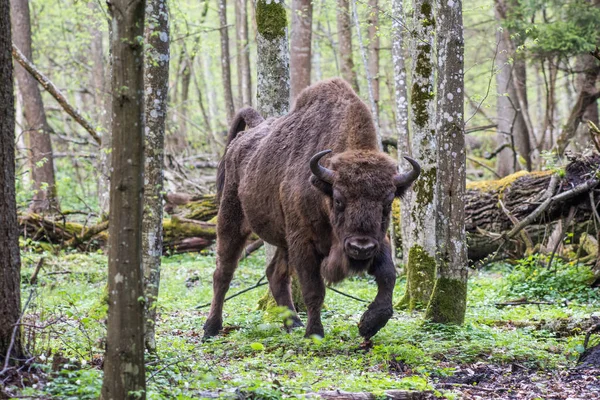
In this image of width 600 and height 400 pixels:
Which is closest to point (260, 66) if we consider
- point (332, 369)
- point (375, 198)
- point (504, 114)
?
point (375, 198)

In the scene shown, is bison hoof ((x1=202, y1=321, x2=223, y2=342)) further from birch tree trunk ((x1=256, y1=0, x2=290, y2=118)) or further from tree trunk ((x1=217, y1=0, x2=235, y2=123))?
tree trunk ((x1=217, y1=0, x2=235, y2=123))

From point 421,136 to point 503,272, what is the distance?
623 cm

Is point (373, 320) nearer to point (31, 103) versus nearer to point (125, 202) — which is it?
point (125, 202)

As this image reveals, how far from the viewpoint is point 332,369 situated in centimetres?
657

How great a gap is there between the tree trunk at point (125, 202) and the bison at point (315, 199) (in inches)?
137

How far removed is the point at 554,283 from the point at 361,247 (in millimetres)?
5497

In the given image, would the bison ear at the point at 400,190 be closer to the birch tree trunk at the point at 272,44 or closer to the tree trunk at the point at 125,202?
the birch tree trunk at the point at 272,44

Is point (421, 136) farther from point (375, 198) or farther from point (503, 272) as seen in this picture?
point (503, 272)

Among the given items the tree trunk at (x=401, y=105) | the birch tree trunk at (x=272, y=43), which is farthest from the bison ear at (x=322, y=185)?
the tree trunk at (x=401, y=105)

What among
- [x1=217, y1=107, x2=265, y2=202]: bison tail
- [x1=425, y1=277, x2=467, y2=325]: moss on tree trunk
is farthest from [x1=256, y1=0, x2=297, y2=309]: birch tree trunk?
[x1=425, y1=277, x2=467, y2=325]: moss on tree trunk

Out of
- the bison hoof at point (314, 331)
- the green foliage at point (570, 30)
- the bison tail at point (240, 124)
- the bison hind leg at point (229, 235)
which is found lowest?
the bison hoof at point (314, 331)

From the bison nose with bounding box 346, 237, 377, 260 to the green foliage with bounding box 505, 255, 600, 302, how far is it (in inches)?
194

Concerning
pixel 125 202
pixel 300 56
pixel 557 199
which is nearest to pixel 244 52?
pixel 300 56

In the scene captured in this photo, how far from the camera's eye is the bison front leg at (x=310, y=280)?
8141 millimetres
